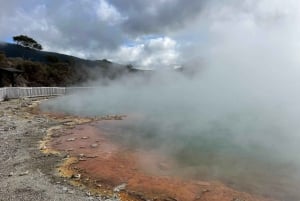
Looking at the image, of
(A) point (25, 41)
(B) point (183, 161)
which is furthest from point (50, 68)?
(B) point (183, 161)

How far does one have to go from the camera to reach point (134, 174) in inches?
→ 291

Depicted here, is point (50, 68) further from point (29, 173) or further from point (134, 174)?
point (134, 174)

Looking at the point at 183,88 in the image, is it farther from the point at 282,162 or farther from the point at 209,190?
the point at 209,190

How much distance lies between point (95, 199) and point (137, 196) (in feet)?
2.55

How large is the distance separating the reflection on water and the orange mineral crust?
0.35 metres

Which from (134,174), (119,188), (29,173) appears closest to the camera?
(119,188)

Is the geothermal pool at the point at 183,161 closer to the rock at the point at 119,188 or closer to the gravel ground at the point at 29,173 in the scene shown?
the rock at the point at 119,188

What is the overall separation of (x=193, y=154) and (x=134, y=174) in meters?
2.52

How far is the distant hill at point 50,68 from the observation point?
4338cm

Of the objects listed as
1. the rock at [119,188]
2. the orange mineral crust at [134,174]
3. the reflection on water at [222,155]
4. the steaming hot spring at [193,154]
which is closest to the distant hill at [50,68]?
the steaming hot spring at [193,154]

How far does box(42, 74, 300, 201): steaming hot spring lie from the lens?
661 cm

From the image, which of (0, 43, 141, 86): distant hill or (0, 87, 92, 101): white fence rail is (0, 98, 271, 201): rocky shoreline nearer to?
(0, 87, 92, 101): white fence rail

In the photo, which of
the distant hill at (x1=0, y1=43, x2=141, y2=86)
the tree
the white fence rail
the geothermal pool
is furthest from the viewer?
the tree

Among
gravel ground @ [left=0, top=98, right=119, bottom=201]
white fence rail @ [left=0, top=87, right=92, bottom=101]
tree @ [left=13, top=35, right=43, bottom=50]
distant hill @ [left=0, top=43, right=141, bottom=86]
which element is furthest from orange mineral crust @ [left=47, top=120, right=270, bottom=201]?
tree @ [left=13, top=35, right=43, bottom=50]
